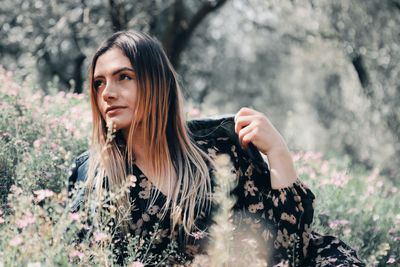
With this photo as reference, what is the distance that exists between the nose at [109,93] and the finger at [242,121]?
0.60m

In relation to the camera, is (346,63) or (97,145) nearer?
(97,145)

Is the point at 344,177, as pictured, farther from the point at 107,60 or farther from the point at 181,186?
the point at 107,60

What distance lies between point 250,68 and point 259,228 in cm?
1334

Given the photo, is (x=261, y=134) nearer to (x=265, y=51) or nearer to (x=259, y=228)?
(x=259, y=228)

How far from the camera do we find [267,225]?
3.07 m

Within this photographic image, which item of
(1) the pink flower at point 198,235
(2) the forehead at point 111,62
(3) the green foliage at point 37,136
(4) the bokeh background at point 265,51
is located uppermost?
(2) the forehead at point 111,62

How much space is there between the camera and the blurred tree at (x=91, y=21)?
32.6ft

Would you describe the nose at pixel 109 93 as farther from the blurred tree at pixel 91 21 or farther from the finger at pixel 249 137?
the blurred tree at pixel 91 21

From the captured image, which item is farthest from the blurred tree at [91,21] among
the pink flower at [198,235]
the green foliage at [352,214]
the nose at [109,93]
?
the pink flower at [198,235]

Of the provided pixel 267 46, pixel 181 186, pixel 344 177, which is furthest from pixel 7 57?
pixel 181 186

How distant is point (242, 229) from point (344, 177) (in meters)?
1.72

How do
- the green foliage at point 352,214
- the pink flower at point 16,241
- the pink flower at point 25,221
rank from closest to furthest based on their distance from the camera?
1. the pink flower at point 16,241
2. the pink flower at point 25,221
3. the green foliage at point 352,214

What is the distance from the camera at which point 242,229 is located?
310 cm

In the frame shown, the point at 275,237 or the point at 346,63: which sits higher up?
the point at 275,237
